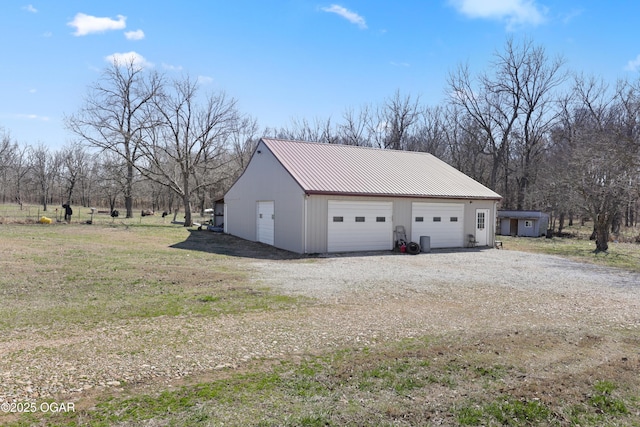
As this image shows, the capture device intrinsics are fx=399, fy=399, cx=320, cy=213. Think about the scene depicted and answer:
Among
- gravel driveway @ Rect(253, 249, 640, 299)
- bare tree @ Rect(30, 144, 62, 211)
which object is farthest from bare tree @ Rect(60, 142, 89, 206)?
gravel driveway @ Rect(253, 249, 640, 299)

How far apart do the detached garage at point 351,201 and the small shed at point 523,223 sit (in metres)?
9.34

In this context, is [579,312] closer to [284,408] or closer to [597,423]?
[597,423]

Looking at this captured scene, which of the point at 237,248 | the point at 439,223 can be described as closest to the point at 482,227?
the point at 439,223

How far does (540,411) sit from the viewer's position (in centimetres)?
346

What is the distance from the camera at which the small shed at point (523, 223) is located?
87.3 ft

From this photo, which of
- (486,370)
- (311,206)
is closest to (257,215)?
(311,206)

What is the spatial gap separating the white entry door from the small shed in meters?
9.79

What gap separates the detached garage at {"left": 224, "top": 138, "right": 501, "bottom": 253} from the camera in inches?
591

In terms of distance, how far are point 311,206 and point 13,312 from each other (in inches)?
386

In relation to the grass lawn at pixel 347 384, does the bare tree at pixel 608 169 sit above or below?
above

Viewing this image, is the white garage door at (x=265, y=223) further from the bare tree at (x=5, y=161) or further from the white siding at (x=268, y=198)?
the bare tree at (x=5, y=161)

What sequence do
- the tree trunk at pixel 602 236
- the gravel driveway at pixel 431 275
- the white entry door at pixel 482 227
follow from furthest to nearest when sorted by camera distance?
the white entry door at pixel 482 227, the tree trunk at pixel 602 236, the gravel driveway at pixel 431 275

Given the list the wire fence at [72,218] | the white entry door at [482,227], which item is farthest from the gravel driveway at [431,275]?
the wire fence at [72,218]

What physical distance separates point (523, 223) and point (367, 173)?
1536 cm
